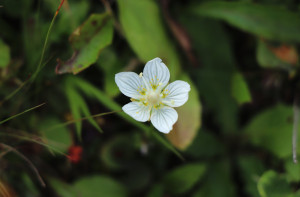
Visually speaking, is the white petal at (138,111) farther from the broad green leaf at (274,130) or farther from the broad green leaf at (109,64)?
the broad green leaf at (274,130)

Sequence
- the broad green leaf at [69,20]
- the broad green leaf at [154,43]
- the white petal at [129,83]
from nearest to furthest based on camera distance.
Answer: the white petal at [129,83] → the broad green leaf at [154,43] → the broad green leaf at [69,20]

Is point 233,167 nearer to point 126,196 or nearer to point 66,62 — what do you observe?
point 126,196

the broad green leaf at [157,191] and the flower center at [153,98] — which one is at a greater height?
the flower center at [153,98]

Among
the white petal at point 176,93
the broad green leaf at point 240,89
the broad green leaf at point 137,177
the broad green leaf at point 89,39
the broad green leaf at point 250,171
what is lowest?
the broad green leaf at point 250,171

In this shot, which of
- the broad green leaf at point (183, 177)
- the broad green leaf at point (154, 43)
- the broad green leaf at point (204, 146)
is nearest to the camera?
the broad green leaf at point (154, 43)

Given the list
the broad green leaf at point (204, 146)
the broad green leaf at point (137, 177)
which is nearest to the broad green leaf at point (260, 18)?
the broad green leaf at point (204, 146)

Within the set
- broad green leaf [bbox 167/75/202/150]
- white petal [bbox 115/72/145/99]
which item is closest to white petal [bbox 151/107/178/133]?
white petal [bbox 115/72/145/99]
